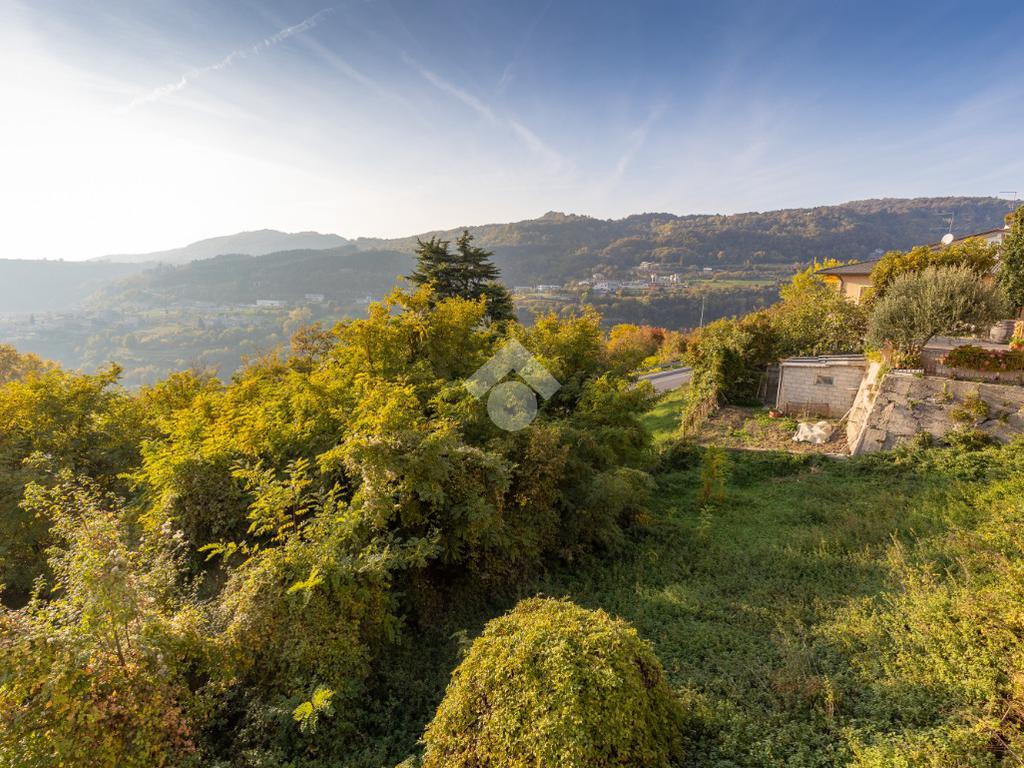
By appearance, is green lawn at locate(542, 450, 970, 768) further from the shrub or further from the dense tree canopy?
the shrub

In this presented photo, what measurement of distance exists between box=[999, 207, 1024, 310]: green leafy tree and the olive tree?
7616mm

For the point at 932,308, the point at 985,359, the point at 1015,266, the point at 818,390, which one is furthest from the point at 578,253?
the point at 985,359

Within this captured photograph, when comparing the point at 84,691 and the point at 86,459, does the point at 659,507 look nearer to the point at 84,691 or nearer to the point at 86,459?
the point at 84,691

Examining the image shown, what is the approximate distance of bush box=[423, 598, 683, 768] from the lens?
3328 mm

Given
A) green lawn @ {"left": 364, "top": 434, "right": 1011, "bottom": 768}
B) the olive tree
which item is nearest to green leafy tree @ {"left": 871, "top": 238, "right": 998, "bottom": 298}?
the olive tree

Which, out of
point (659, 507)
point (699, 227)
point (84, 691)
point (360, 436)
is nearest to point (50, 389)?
point (360, 436)

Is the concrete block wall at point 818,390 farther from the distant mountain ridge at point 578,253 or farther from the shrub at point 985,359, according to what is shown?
the distant mountain ridge at point 578,253

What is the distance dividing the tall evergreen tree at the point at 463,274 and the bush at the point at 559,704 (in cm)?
1814

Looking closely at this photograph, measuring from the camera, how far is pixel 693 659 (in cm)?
564

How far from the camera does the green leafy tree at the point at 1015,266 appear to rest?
707 inches

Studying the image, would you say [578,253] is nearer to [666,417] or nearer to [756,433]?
[666,417]

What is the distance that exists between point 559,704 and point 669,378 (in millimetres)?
28529

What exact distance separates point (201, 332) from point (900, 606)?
96112 millimetres

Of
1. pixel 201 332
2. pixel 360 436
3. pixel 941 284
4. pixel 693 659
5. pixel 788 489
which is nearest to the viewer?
pixel 693 659
